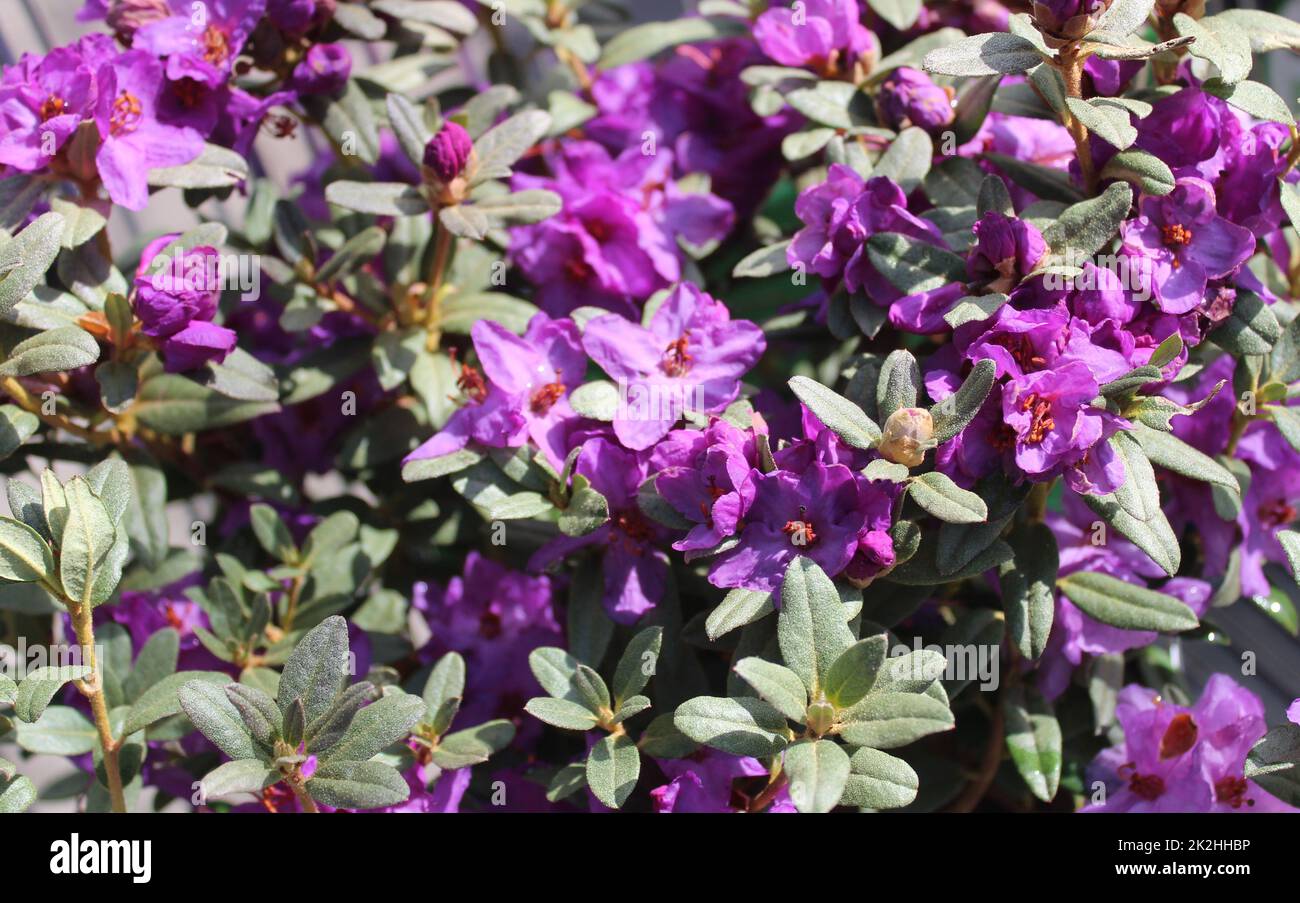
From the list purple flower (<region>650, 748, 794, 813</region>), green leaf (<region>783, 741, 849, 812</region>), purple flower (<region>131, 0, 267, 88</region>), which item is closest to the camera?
green leaf (<region>783, 741, 849, 812</region>)

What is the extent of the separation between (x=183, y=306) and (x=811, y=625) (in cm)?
70

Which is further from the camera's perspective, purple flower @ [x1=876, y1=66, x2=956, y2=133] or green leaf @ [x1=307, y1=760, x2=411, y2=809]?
purple flower @ [x1=876, y1=66, x2=956, y2=133]

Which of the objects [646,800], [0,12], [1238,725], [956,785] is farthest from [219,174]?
[0,12]

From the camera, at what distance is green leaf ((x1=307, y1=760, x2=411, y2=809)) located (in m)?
1.02

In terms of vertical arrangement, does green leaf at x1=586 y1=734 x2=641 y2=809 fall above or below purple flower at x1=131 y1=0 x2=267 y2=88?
below

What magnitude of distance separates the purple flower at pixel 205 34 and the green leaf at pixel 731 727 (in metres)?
0.86

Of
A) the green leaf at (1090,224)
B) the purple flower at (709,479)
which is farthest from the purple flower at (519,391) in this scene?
the green leaf at (1090,224)

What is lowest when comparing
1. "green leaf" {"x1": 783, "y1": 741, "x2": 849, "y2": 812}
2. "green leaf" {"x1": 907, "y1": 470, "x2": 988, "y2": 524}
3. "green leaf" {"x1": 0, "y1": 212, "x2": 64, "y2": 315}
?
"green leaf" {"x1": 783, "y1": 741, "x2": 849, "y2": 812}

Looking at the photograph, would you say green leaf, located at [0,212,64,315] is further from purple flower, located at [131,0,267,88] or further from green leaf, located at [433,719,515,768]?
green leaf, located at [433,719,515,768]

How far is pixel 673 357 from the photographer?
1.25m

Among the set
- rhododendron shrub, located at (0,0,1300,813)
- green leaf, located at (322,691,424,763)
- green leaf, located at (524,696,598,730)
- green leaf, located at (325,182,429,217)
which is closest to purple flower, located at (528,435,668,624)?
rhododendron shrub, located at (0,0,1300,813)

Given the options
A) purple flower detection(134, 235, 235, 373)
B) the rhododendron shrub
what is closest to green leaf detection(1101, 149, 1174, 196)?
the rhododendron shrub

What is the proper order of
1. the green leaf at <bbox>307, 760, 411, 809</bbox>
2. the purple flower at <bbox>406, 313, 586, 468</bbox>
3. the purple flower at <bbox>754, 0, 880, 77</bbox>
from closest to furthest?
the green leaf at <bbox>307, 760, 411, 809</bbox> → the purple flower at <bbox>406, 313, 586, 468</bbox> → the purple flower at <bbox>754, 0, 880, 77</bbox>

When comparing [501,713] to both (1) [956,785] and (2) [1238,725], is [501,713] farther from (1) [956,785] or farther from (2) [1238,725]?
(2) [1238,725]
